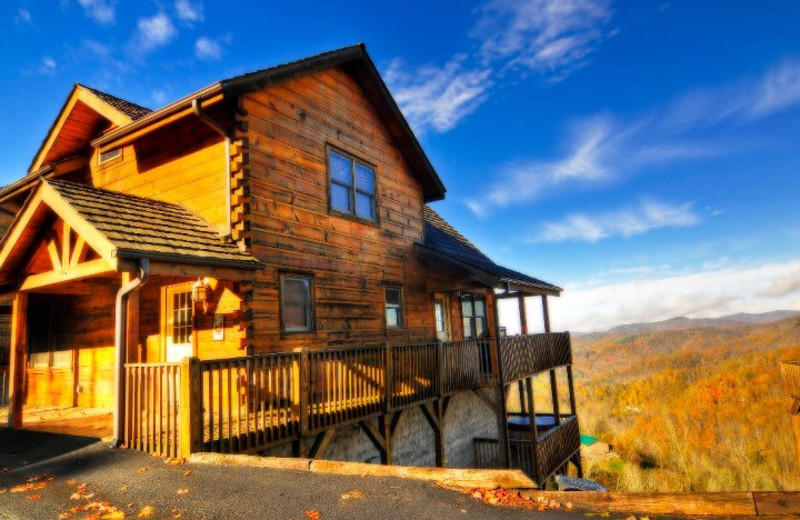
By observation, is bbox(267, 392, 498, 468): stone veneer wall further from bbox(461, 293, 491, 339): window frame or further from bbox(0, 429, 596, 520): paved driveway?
bbox(461, 293, 491, 339): window frame

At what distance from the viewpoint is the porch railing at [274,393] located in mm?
5953

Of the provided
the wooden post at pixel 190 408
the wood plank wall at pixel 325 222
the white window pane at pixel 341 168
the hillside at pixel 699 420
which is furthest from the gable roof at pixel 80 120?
the hillside at pixel 699 420

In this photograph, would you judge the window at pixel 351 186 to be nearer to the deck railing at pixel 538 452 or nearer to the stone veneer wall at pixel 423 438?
the stone veneer wall at pixel 423 438

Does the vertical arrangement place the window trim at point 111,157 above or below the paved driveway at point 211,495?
above

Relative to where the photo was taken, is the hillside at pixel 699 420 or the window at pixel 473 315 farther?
the hillside at pixel 699 420

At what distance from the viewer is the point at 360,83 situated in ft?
43.5

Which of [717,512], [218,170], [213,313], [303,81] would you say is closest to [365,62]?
[303,81]

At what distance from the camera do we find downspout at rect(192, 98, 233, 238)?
8.68 meters

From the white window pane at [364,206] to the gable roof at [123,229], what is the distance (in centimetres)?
419

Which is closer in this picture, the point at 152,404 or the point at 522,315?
the point at 152,404

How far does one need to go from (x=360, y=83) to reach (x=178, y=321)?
809cm

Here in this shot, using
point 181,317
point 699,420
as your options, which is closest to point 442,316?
point 181,317

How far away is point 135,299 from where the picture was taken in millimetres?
7391

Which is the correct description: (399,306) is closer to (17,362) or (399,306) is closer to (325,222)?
(325,222)
